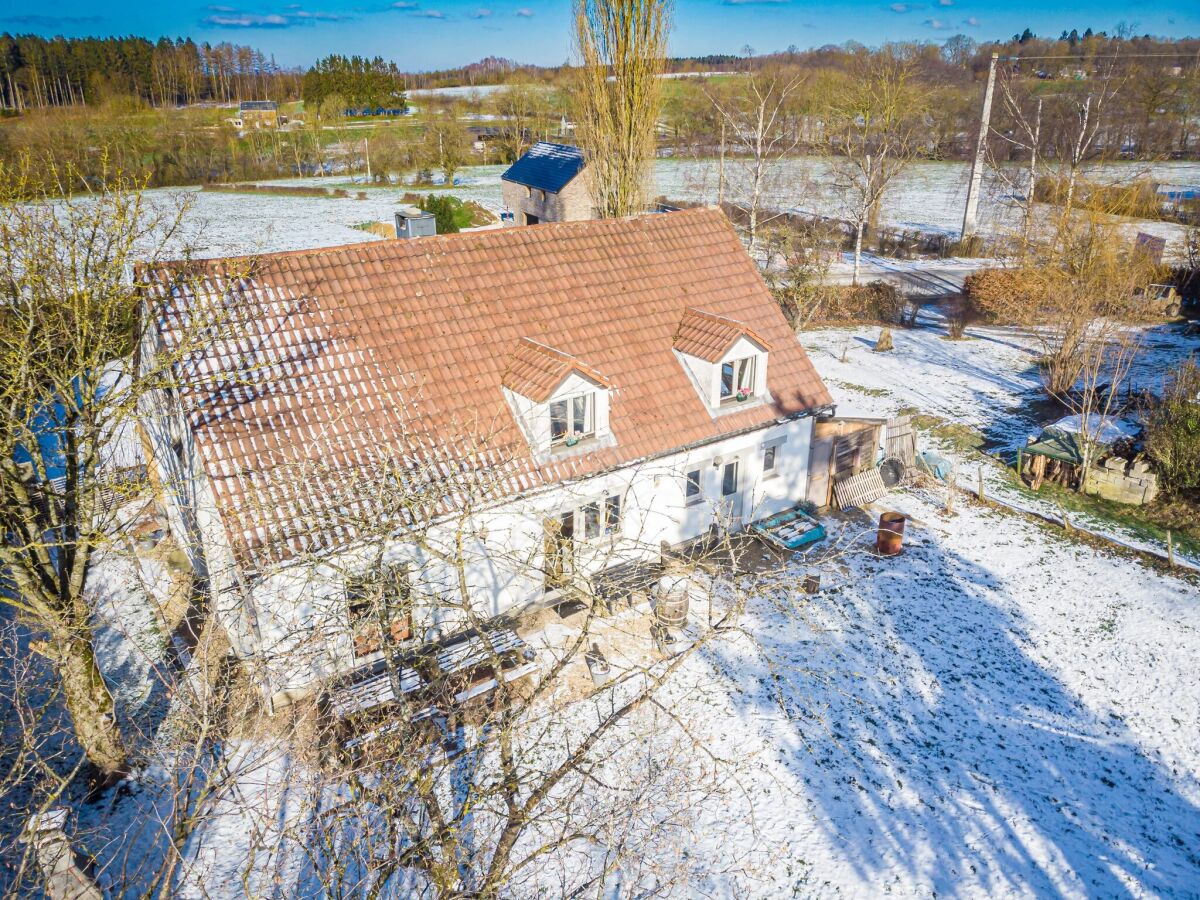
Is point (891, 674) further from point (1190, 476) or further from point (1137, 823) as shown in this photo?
point (1190, 476)

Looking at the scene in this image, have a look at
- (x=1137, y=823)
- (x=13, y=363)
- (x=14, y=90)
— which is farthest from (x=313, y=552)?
(x=14, y=90)

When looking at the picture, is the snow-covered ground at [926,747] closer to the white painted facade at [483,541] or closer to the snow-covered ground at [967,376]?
the white painted facade at [483,541]

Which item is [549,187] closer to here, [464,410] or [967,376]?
[967,376]

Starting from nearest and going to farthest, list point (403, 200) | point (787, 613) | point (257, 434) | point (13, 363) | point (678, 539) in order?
point (13, 363) → point (257, 434) → point (787, 613) → point (678, 539) → point (403, 200)

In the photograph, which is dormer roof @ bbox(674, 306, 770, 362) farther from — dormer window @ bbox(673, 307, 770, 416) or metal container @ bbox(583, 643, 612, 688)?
metal container @ bbox(583, 643, 612, 688)

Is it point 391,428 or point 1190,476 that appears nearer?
point 391,428

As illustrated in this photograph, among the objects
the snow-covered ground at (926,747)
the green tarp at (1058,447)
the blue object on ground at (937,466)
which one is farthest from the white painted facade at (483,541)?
the green tarp at (1058,447)

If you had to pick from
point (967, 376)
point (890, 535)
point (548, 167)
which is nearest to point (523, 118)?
point (548, 167)
